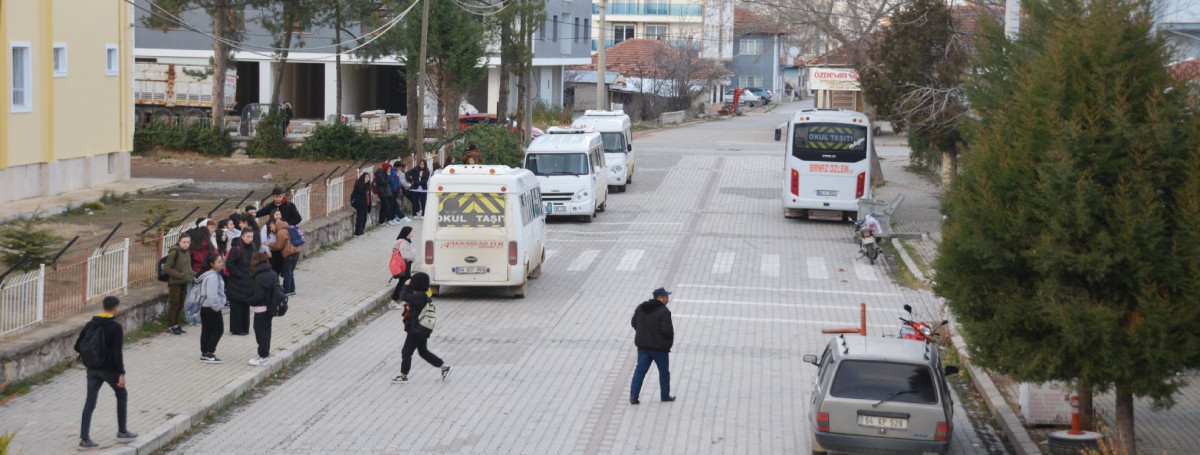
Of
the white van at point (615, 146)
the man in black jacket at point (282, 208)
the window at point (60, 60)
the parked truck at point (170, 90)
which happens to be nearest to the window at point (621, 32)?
the parked truck at point (170, 90)

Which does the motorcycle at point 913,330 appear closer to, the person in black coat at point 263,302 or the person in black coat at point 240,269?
the person in black coat at point 263,302

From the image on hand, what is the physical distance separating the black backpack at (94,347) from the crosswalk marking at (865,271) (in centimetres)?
1600

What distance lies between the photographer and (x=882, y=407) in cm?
1113

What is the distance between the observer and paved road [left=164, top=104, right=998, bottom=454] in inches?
488

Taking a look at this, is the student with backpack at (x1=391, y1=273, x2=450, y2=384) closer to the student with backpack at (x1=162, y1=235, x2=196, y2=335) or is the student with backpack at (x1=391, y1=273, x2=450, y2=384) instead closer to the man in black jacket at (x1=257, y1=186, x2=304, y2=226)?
the student with backpack at (x1=162, y1=235, x2=196, y2=335)

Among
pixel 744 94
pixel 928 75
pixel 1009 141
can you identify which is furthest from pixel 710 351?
pixel 744 94

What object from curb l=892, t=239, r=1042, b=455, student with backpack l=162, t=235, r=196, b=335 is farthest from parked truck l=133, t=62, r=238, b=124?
curb l=892, t=239, r=1042, b=455

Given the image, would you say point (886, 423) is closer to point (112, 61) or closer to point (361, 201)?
point (361, 201)

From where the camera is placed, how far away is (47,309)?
14492 millimetres

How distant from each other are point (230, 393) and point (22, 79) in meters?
16.9

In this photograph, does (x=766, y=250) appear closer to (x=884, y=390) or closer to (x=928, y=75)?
(x=928, y=75)

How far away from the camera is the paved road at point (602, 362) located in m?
12.4

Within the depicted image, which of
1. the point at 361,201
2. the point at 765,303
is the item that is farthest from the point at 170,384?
the point at 361,201

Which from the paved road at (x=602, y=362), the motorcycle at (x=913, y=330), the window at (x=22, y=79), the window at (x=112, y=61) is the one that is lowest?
the paved road at (x=602, y=362)
